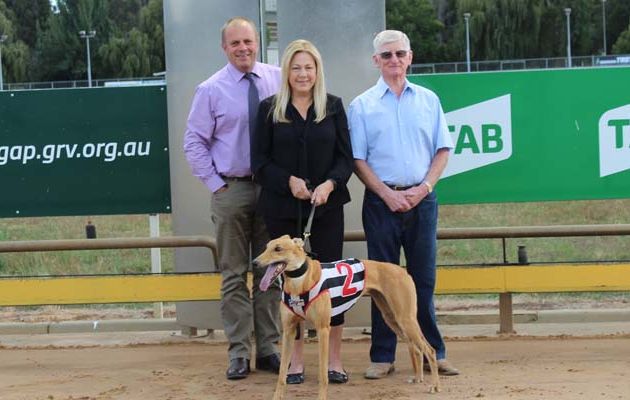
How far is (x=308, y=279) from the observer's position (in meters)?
5.59

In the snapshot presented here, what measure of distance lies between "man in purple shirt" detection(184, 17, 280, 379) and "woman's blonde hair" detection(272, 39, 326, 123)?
402 millimetres

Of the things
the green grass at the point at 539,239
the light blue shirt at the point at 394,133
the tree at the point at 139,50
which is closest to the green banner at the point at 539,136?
the light blue shirt at the point at 394,133

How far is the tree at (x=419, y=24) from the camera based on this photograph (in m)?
73.1

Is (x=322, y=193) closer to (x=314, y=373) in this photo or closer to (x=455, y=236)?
(x=314, y=373)

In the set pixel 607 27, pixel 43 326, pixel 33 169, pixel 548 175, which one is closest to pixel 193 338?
pixel 43 326

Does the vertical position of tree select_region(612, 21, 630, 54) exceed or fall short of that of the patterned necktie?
it exceeds it

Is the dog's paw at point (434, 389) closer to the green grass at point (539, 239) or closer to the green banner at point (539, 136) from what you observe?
the green banner at point (539, 136)

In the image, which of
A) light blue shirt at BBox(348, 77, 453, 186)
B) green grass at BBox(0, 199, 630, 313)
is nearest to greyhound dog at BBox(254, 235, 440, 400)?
light blue shirt at BBox(348, 77, 453, 186)

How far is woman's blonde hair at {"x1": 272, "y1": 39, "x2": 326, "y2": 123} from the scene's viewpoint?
5891 mm

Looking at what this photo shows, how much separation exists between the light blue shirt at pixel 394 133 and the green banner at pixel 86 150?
2.40m

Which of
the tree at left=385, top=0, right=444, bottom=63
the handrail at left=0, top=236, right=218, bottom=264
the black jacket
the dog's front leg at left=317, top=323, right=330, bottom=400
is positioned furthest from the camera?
the tree at left=385, top=0, right=444, bottom=63

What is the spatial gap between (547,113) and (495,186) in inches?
27.6

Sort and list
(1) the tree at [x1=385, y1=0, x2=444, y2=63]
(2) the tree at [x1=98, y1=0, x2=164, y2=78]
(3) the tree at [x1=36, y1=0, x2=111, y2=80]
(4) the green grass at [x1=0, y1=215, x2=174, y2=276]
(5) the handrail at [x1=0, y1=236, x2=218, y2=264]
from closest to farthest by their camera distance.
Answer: (5) the handrail at [x1=0, y1=236, x2=218, y2=264] → (4) the green grass at [x1=0, y1=215, x2=174, y2=276] → (2) the tree at [x1=98, y1=0, x2=164, y2=78] → (1) the tree at [x1=385, y1=0, x2=444, y2=63] → (3) the tree at [x1=36, y1=0, x2=111, y2=80]

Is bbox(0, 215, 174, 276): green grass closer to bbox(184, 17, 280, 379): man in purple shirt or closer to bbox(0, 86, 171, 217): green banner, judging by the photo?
bbox(0, 86, 171, 217): green banner
